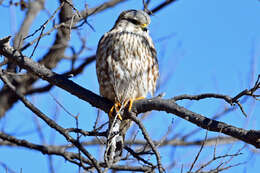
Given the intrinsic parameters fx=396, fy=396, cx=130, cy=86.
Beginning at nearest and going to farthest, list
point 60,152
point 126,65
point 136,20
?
1. point 60,152
2. point 126,65
3. point 136,20

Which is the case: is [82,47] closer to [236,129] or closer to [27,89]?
[27,89]

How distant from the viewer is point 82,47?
15.9 ft

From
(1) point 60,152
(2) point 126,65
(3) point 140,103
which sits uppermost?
(2) point 126,65

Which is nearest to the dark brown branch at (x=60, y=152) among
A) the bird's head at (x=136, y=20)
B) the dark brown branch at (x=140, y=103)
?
the dark brown branch at (x=140, y=103)

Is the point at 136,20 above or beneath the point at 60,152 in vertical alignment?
→ above

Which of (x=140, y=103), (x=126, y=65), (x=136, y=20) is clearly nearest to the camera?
(x=140, y=103)

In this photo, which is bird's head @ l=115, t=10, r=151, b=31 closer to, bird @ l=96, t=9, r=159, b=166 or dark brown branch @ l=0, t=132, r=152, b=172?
bird @ l=96, t=9, r=159, b=166

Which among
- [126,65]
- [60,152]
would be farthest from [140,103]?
[60,152]

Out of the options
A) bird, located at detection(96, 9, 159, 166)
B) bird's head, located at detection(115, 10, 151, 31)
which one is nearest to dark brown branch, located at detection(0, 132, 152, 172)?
bird, located at detection(96, 9, 159, 166)

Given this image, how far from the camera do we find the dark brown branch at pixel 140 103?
2.89 meters

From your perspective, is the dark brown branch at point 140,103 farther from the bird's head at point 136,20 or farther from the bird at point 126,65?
the bird's head at point 136,20

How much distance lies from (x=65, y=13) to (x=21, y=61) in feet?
6.54

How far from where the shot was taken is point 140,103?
3477 millimetres

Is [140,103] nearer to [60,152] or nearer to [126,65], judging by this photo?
[126,65]
